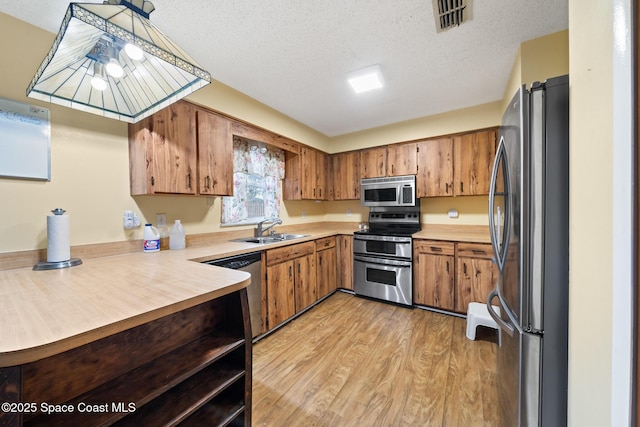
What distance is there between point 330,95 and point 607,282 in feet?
8.54

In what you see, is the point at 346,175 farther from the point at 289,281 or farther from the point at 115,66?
the point at 115,66

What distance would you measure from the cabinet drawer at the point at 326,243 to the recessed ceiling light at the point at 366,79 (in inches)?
73.1

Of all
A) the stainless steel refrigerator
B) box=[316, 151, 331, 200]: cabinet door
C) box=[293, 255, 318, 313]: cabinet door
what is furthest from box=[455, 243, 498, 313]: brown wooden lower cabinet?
box=[316, 151, 331, 200]: cabinet door

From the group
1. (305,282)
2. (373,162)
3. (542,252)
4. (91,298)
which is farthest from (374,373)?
(373,162)

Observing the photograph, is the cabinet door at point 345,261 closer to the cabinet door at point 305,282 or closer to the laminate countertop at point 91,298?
the cabinet door at point 305,282

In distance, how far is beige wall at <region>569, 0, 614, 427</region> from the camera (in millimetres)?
528

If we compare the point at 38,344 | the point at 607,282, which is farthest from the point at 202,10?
the point at 607,282

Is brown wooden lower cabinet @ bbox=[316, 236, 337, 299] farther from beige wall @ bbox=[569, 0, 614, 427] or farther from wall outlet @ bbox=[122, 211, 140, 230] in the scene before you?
beige wall @ bbox=[569, 0, 614, 427]

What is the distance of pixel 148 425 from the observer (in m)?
0.83

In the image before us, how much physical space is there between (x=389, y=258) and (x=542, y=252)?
2.19 meters

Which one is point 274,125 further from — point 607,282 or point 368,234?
point 607,282

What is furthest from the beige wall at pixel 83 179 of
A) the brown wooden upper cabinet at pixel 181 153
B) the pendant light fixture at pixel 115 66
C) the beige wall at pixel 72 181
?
the pendant light fixture at pixel 115 66

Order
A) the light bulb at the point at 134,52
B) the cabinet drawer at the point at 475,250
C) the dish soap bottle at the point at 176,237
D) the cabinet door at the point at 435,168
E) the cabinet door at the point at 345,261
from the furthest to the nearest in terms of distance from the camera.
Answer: the cabinet door at the point at 345,261 < the cabinet door at the point at 435,168 < the cabinet drawer at the point at 475,250 < the dish soap bottle at the point at 176,237 < the light bulb at the point at 134,52

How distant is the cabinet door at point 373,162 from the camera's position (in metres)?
3.51
